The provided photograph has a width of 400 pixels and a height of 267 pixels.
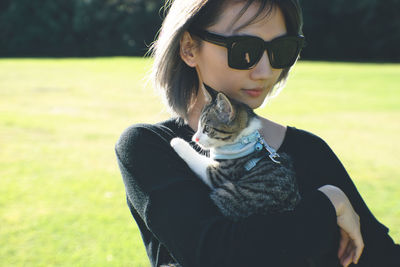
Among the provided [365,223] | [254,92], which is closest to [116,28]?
[254,92]

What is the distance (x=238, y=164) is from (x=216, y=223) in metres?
Answer: 0.61

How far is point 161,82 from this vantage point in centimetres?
227

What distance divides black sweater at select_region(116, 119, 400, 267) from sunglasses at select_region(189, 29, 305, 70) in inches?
19.8

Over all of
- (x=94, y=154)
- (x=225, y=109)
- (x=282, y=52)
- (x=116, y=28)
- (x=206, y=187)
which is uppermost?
(x=282, y=52)

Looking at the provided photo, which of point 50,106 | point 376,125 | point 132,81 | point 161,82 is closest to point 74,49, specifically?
point 132,81

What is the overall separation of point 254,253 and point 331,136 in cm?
843

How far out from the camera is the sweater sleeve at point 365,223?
1872 millimetres

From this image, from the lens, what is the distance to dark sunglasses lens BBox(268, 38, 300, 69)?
191cm

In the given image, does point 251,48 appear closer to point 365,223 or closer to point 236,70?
point 236,70

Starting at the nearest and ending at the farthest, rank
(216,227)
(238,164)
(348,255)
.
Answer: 1. (216,227)
2. (348,255)
3. (238,164)

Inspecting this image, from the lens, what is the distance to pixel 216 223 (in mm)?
1490

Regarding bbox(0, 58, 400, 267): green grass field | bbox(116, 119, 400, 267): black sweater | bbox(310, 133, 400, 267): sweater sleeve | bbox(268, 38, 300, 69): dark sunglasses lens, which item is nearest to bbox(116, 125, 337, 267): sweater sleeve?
bbox(116, 119, 400, 267): black sweater

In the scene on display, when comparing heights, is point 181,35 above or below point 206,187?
above

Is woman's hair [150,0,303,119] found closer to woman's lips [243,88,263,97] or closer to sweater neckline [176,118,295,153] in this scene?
sweater neckline [176,118,295,153]
